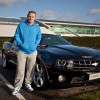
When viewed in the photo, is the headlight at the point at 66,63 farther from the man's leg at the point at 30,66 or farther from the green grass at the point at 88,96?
the green grass at the point at 88,96

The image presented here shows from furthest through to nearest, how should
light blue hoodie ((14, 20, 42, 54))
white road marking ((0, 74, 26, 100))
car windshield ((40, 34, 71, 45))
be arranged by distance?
car windshield ((40, 34, 71, 45)), light blue hoodie ((14, 20, 42, 54)), white road marking ((0, 74, 26, 100))

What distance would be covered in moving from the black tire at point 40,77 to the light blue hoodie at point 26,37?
572mm

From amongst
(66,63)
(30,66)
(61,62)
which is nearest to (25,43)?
(30,66)

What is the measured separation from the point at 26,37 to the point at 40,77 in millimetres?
1072

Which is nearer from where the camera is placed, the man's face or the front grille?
the man's face

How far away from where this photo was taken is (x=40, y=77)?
6941mm

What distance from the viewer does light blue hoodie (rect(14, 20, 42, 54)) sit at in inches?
254

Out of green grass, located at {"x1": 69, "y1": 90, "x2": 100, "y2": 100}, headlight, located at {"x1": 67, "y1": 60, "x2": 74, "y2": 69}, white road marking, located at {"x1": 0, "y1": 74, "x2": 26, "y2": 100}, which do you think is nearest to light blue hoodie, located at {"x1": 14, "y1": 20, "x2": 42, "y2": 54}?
headlight, located at {"x1": 67, "y1": 60, "x2": 74, "y2": 69}

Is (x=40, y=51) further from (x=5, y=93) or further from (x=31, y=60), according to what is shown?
(x=5, y=93)

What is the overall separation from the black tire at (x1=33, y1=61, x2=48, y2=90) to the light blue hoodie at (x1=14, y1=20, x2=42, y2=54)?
0.57m

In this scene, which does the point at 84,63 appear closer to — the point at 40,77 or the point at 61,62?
the point at 61,62

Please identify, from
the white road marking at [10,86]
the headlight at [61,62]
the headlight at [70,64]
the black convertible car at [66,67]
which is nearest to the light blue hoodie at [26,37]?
the black convertible car at [66,67]

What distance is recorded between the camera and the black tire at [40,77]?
265 inches

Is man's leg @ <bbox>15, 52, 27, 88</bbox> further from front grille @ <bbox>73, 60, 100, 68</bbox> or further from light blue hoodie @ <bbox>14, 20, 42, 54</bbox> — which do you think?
front grille @ <bbox>73, 60, 100, 68</bbox>
